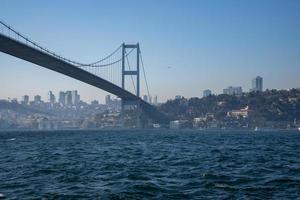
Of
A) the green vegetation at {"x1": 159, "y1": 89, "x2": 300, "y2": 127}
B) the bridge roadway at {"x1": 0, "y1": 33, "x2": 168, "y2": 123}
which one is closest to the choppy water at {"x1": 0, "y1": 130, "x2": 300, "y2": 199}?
the bridge roadway at {"x1": 0, "y1": 33, "x2": 168, "y2": 123}

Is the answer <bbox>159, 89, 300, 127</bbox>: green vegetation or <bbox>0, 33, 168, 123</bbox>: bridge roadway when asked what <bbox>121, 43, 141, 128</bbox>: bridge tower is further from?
<bbox>159, 89, 300, 127</bbox>: green vegetation

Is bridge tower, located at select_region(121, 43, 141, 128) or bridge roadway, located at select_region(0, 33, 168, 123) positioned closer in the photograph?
bridge roadway, located at select_region(0, 33, 168, 123)

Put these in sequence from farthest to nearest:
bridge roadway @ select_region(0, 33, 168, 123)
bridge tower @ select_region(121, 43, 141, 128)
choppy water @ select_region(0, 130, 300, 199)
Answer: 1. bridge tower @ select_region(121, 43, 141, 128)
2. bridge roadway @ select_region(0, 33, 168, 123)
3. choppy water @ select_region(0, 130, 300, 199)

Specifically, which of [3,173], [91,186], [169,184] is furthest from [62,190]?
[3,173]

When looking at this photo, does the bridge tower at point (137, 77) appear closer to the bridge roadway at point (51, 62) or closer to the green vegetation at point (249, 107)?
the bridge roadway at point (51, 62)

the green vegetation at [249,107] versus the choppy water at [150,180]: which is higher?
the green vegetation at [249,107]

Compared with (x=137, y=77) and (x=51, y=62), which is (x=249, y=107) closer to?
(x=137, y=77)

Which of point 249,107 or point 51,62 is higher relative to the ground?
point 51,62

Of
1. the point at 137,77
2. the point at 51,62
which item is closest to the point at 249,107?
the point at 137,77

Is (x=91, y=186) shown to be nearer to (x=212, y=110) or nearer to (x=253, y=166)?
(x=253, y=166)

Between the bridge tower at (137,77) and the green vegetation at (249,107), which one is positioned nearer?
the bridge tower at (137,77)

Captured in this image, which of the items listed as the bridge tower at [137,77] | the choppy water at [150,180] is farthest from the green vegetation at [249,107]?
the choppy water at [150,180]
